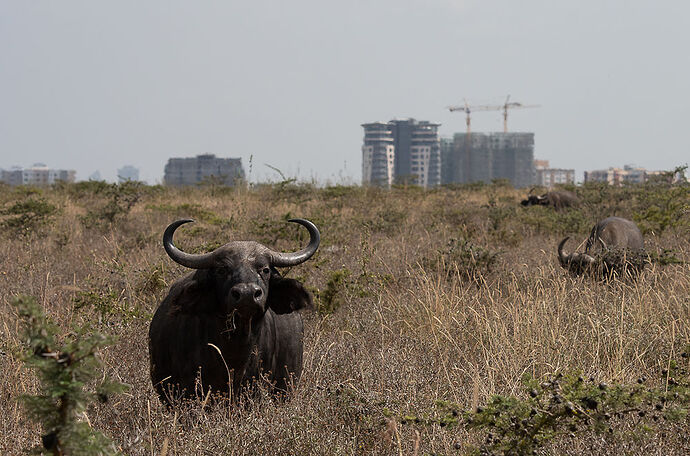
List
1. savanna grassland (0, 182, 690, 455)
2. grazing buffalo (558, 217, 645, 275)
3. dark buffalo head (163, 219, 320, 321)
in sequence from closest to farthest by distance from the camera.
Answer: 1. savanna grassland (0, 182, 690, 455)
2. dark buffalo head (163, 219, 320, 321)
3. grazing buffalo (558, 217, 645, 275)

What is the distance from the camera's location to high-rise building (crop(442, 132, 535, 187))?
177625 mm

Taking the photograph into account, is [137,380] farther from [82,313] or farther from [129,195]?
[129,195]

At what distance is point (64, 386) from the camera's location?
199 cm

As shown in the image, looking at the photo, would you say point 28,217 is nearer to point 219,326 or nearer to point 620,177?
point 219,326

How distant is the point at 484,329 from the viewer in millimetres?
5676

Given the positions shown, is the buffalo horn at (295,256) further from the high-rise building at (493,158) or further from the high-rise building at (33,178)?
the high-rise building at (493,158)

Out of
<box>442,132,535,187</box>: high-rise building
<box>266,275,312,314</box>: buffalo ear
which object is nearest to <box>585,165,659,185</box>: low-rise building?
<box>266,275,312,314</box>: buffalo ear

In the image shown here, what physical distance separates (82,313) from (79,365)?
4599mm

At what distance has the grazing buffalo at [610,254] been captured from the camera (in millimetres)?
8562

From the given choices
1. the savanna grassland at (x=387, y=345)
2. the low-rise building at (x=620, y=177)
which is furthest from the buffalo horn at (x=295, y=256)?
the low-rise building at (x=620, y=177)

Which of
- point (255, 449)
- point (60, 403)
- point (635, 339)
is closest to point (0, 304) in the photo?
point (255, 449)

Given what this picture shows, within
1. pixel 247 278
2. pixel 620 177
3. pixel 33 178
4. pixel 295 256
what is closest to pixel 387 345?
pixel 295 256

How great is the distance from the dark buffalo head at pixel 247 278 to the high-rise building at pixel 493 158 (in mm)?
171131

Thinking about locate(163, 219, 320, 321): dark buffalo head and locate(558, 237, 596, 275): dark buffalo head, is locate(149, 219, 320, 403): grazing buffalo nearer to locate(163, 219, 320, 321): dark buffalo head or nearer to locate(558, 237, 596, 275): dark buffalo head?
locate(163, 219, 320, 321): dark buffalo head
